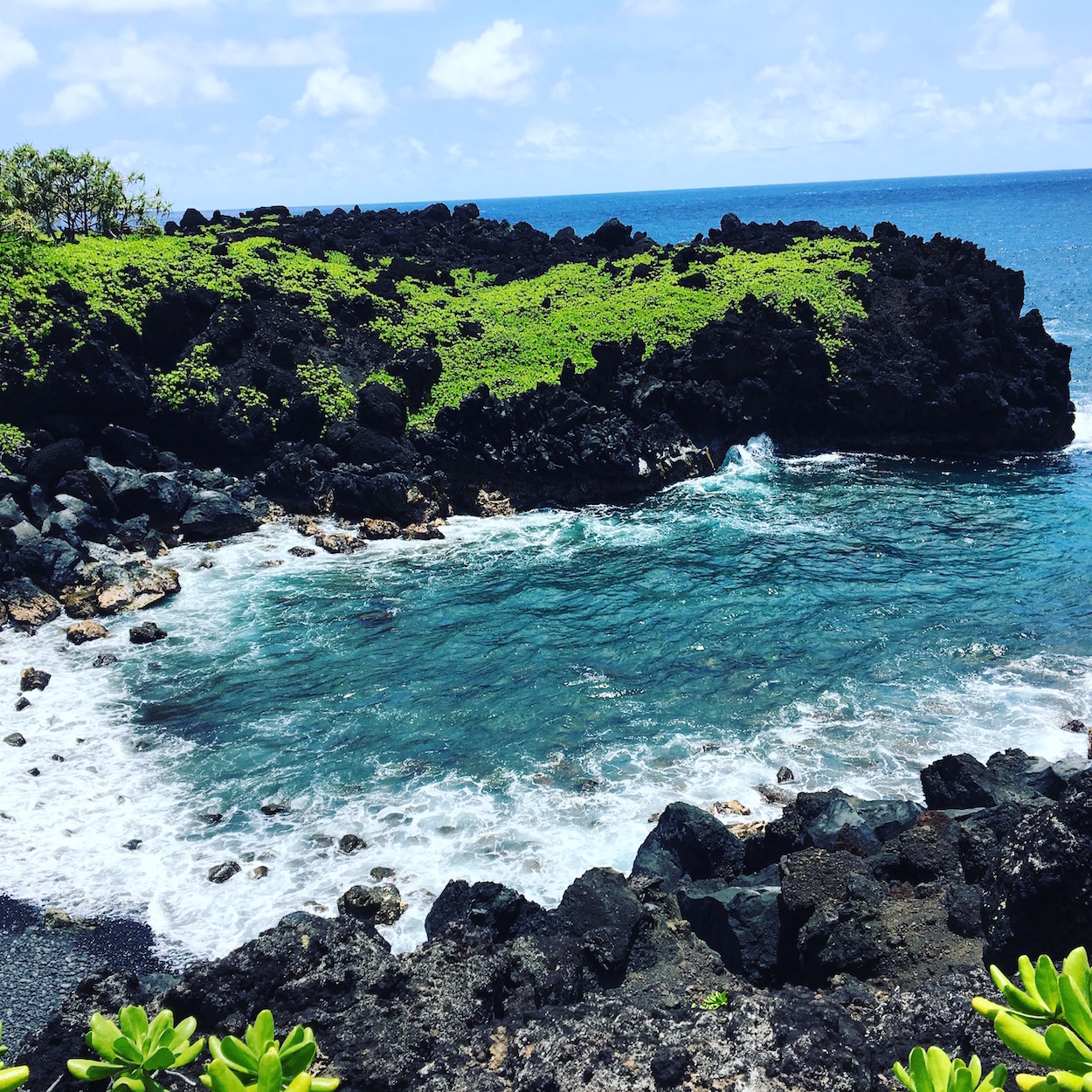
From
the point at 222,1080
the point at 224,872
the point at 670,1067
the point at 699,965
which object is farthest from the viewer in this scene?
the point at 224,872

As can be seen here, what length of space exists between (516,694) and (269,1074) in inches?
789

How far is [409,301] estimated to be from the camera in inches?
2004

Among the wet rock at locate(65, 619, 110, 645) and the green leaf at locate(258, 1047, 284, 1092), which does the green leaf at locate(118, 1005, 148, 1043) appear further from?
the wet rock at locate(65, 619, 110, 645)

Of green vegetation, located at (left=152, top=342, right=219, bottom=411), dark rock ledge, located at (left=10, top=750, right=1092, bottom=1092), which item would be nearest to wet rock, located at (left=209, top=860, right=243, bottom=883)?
dark rock ledge, located at (left=10, top=750, right=1092, bottom=1092)

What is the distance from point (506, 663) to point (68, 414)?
23593 mm

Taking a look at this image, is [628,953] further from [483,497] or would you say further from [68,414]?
[68,414]

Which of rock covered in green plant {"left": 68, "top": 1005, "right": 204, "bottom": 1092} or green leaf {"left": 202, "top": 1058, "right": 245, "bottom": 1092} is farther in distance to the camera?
rock covered in green plant {"left": 68, "top": 1005, "right": 204, "bottom": 1092}

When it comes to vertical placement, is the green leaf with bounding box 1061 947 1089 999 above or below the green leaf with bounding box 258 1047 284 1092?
above

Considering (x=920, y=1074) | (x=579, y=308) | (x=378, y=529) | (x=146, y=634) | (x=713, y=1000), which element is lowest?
(x=713, y=1000)

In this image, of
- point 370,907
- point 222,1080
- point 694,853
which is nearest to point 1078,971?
Answer: point 222,1080

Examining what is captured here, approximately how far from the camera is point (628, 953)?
15.3 m

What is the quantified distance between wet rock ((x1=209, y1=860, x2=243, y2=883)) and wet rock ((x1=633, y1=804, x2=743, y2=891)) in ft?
27.2

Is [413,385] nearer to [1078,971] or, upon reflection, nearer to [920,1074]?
[1078,971]

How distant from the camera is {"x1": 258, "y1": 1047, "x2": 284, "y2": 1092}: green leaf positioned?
576 centimetres
